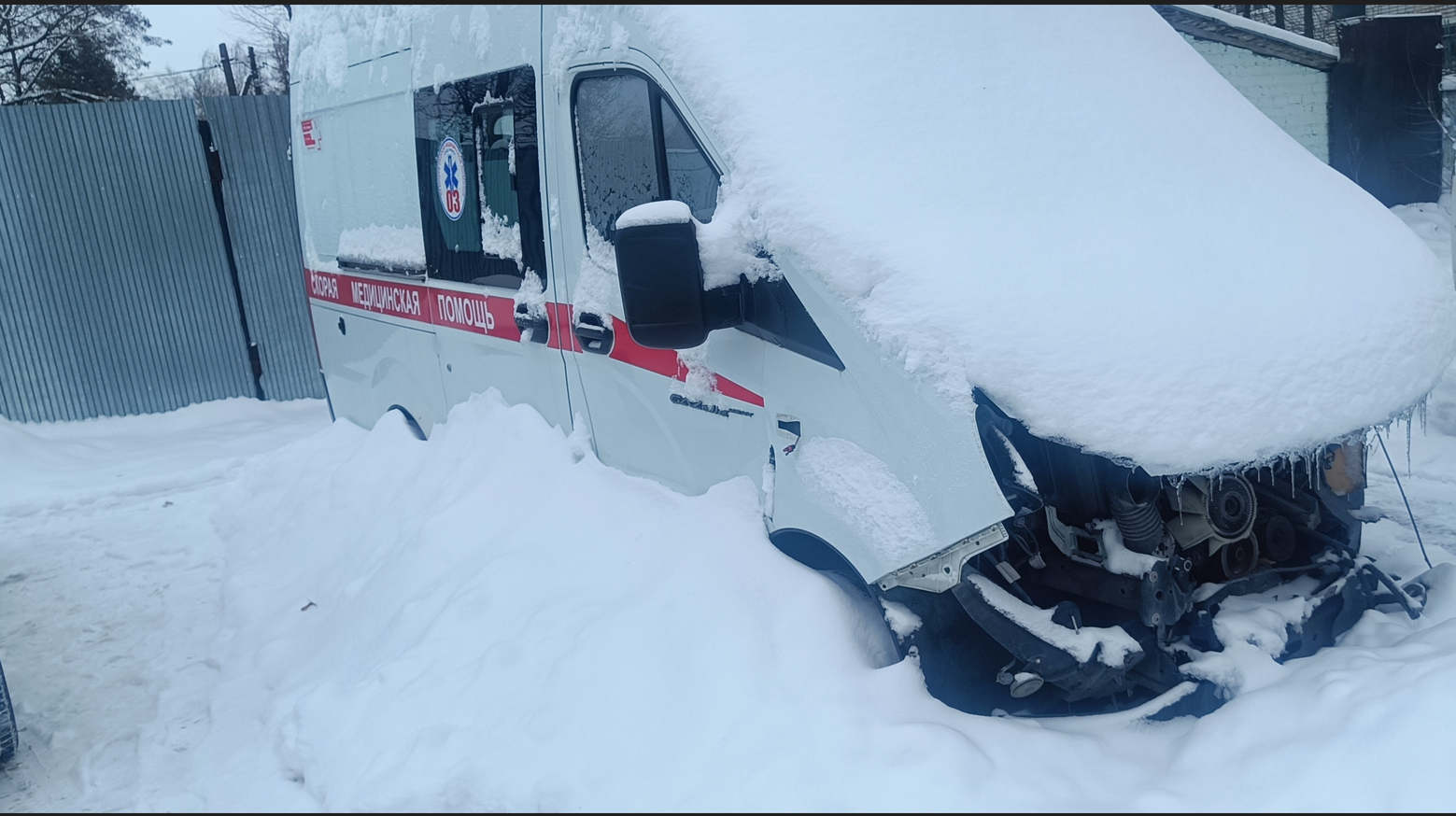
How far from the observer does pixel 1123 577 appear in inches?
108

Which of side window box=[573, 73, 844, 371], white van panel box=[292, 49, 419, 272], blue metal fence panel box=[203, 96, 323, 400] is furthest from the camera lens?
blue metal fence panel box=[203, 96, 323, 400]

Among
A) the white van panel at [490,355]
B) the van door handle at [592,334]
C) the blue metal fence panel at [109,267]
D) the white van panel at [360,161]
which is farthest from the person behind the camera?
the blue metal fence panel at [109,267]

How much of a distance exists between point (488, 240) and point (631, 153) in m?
1.11

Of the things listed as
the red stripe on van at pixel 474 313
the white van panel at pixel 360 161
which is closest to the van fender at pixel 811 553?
the red stripe on van at pixel 474 313


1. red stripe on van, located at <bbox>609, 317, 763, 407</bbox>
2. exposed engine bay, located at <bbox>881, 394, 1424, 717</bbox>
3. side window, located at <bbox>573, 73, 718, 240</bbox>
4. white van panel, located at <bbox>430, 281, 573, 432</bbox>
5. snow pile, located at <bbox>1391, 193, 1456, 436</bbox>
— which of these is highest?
side window, located at <bbox>573, 73, 718, 240</bbox>

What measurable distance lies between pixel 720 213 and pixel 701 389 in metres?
0.58

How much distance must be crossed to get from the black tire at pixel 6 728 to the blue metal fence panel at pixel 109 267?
640 centimetres

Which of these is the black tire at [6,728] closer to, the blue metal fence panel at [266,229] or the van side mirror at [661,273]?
the van side mirror at [661,273]

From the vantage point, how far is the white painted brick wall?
12.0 m

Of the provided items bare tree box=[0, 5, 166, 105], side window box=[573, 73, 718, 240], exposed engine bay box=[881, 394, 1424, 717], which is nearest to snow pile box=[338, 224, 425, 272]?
side window box=[573, 73, 718, 240]

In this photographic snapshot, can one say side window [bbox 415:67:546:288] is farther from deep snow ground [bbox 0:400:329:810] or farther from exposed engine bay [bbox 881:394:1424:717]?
deep snow ground [bbox 0:400:329:810]

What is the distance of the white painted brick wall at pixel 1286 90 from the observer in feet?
39.2

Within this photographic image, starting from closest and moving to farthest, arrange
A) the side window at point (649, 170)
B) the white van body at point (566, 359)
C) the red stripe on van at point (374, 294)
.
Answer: the white van body at point (566, 359)
the side window at point (649, 170)
the red stripe on van at point (374, 294)

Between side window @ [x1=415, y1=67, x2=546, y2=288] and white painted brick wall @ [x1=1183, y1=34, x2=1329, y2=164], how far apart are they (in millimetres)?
10224
